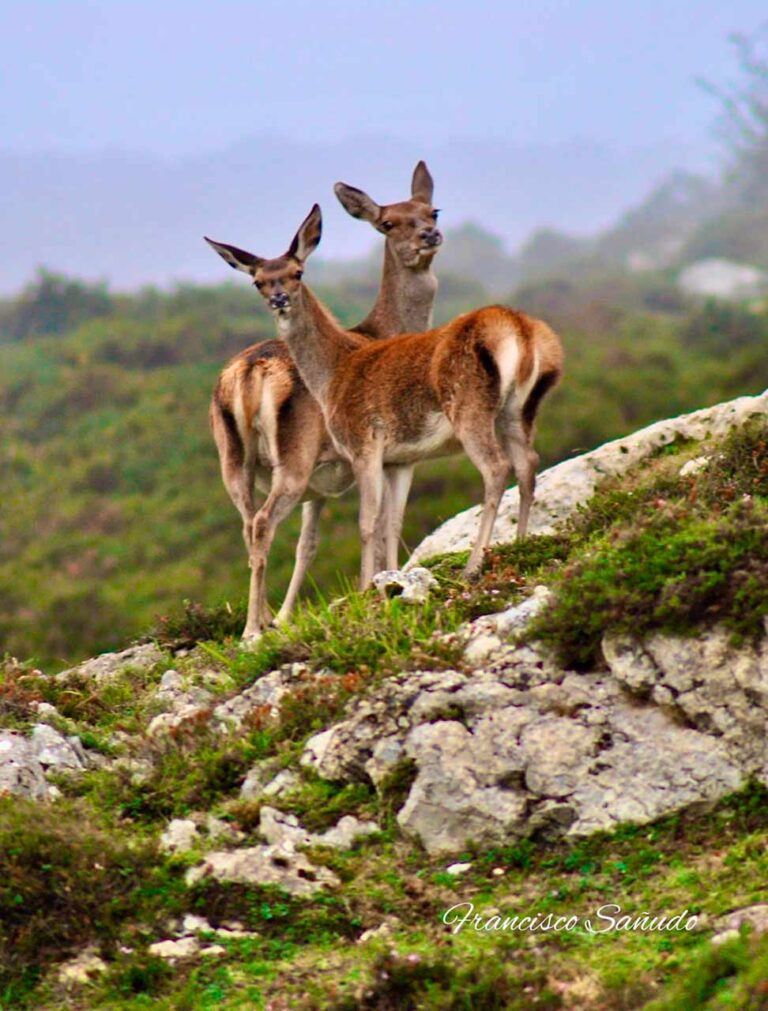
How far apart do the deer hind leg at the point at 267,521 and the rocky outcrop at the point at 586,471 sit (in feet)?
3.43

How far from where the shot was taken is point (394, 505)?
42.3 feet

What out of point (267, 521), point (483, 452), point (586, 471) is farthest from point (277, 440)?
point (586, 471)

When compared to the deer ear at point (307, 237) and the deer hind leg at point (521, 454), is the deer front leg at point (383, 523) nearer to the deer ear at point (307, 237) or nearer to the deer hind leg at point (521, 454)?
the deer hind leg at point (521, 454)

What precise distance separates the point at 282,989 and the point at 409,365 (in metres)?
5.54

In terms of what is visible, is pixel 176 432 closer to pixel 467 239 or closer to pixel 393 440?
pixel 393 440

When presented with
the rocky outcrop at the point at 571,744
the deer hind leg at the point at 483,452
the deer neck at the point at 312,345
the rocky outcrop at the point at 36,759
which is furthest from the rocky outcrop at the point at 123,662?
the rocky outcrop at the point at 571,744

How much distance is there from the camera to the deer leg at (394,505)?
12805 millimetres

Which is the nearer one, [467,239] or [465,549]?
[465,549]

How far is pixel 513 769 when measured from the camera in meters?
8.52

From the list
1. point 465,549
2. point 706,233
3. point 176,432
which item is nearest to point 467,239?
point 706,233

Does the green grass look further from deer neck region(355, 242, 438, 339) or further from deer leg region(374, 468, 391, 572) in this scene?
deer neck region(355, 242, 438, 339)

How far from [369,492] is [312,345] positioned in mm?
1469

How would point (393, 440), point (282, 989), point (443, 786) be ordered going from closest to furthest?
Answer: point (282, 989) → point (443, 786) → point (393, 440)

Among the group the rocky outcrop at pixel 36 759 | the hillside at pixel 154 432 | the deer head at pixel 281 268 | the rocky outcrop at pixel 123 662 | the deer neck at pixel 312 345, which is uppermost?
the deer head at pixel 281 268
